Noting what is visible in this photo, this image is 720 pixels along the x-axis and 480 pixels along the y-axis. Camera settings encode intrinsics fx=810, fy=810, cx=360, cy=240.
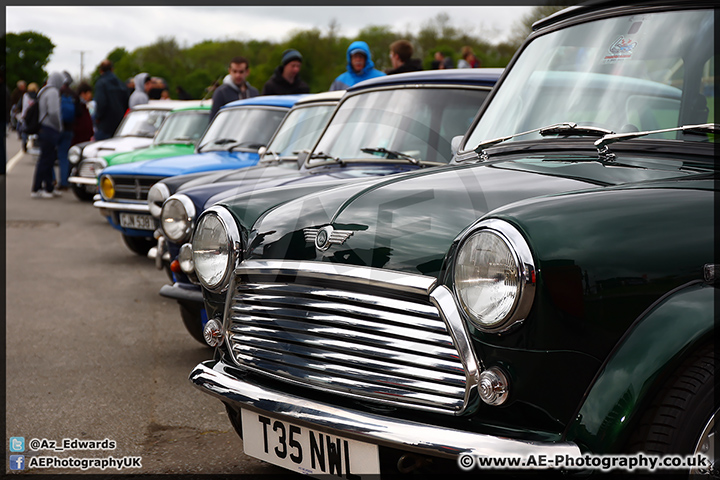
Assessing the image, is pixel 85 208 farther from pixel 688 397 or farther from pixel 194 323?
pixel 688 397

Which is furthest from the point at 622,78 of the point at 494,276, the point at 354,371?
the point at 354,371

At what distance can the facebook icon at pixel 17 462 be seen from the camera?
3.33 metres

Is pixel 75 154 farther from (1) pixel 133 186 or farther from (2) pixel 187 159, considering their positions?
(2) pixel 187 159

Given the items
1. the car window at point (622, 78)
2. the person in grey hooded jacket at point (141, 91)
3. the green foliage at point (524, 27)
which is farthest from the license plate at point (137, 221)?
the green foliage at point (524, 27)

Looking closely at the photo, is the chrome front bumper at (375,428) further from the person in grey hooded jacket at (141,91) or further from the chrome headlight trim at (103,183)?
the person in grey hooded jacket at (141,91)

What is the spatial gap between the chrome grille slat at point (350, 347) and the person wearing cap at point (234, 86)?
7.55 m

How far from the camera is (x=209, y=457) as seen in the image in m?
3.39

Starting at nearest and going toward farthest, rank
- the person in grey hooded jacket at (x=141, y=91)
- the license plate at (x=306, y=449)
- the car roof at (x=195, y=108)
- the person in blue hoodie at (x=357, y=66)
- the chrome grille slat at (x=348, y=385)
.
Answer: the chrome grille slat at (x=348, y=385) → the license plate at (x=306, y=449) → the person in blue hoodie at (x=357, y=66) → the car roof at (x=195, y=108) → the person in grey hooded jacket at (x=141, y=91)

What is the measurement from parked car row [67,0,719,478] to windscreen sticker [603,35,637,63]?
0.01 meters

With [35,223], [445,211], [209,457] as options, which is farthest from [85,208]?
[445,211]

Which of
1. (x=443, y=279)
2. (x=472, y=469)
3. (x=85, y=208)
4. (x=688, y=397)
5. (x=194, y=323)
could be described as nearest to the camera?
(x=688, y=397)

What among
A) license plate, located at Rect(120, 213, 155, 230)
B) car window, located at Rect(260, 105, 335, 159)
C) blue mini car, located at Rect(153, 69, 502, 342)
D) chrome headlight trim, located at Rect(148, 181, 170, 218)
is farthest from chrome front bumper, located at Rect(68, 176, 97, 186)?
blue mini car, located at Rect(153, 69, 502, 342)

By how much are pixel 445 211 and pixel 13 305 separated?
4909mm

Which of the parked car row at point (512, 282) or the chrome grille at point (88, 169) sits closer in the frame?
the parked car row at point (512, 282)
